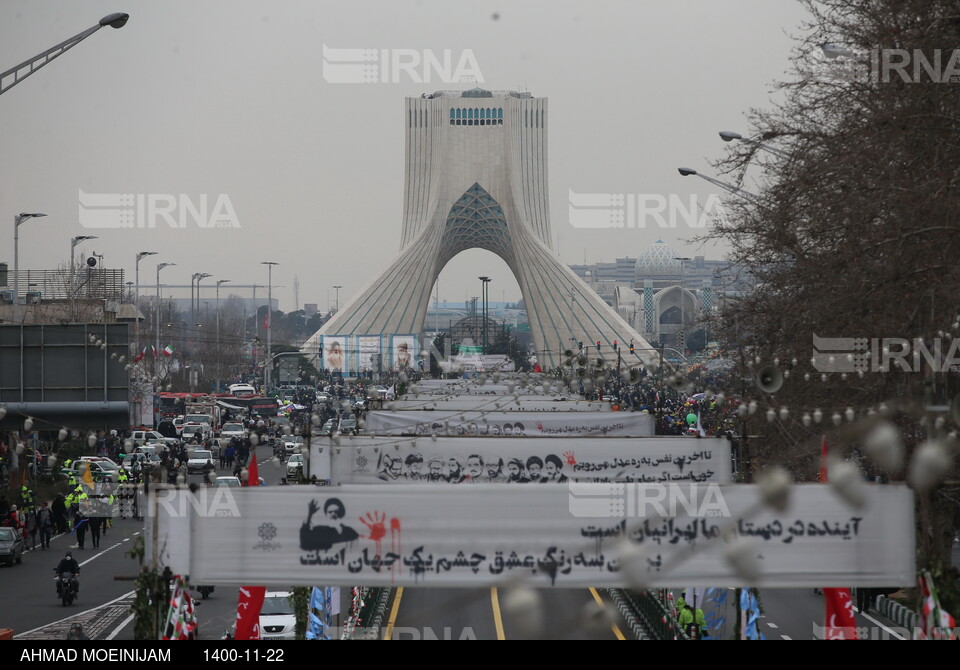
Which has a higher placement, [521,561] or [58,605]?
[521,561]

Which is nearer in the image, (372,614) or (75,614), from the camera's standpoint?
(372,614)

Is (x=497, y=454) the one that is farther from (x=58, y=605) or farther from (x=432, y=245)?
(x=432, y=245)

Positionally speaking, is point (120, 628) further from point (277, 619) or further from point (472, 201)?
point (472, 201)

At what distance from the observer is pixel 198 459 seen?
36625 mm

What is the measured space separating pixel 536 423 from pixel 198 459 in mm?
21171

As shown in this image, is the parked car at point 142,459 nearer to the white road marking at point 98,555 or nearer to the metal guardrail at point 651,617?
the white road marking at point 98,555

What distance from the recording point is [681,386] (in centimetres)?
1395

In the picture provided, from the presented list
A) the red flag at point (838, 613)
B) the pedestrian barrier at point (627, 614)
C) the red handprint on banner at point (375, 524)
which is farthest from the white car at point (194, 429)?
the red flag at point (838, 613)

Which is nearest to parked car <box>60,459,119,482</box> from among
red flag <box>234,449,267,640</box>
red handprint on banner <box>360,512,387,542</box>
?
red flag <box>234,449,267,640</box>

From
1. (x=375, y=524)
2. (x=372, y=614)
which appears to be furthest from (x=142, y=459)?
(x=375, y=524)

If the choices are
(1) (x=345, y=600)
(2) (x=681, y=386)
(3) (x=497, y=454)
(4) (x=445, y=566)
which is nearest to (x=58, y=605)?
(1) (x=345, y=600)
